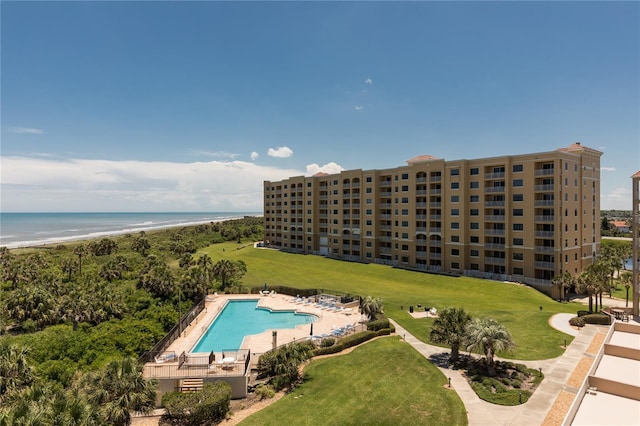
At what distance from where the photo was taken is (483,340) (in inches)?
914

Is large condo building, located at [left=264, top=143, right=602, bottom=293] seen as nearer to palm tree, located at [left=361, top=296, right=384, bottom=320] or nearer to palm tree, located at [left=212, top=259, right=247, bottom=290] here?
palm tree, located at [left=361, top=296, right=384, bottom=320]

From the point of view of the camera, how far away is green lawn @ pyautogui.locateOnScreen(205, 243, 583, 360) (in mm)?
30658

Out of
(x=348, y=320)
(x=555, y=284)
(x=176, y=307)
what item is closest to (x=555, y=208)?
(x=555, y=284)

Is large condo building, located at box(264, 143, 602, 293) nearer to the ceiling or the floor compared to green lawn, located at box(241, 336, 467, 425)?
nearer to the ceiling

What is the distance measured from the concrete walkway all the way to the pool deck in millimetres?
10900

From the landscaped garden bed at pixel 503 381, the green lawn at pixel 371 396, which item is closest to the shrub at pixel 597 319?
the landscaped garden bed at pixel 503 381

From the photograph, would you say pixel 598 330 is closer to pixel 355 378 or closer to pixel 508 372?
pixel 508 372

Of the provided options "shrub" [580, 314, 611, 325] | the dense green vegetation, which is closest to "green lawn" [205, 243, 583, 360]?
"shrub" [580, 314, 611, 325]

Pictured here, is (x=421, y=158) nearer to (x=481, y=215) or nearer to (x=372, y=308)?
(x=481, y=215)

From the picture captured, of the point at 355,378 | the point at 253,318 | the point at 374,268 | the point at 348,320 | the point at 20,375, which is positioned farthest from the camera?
the point at 374,268

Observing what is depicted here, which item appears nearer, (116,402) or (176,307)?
(116,402)

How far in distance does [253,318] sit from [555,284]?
1621 inches

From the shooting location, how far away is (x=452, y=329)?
2583 cm

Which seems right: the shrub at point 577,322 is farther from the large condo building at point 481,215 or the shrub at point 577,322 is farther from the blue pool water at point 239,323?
the blue pool water at point 239,323
